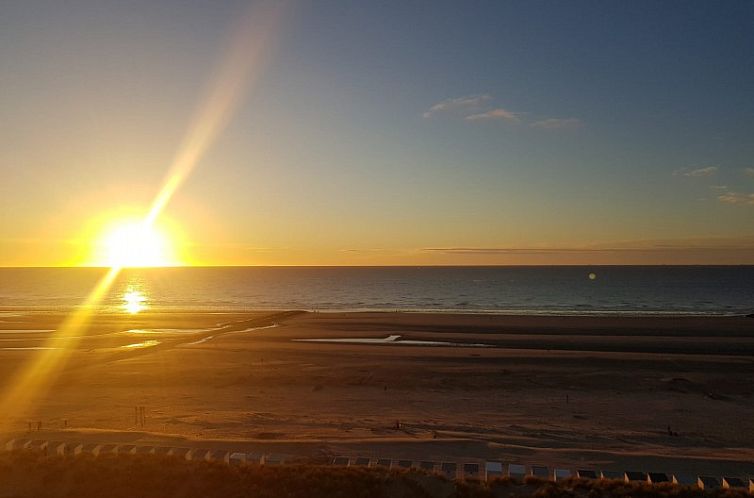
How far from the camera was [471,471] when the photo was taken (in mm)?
19484

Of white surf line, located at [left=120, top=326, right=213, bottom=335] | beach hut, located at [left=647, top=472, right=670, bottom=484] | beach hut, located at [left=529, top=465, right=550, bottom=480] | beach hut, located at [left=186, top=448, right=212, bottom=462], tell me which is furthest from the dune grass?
white surf line, located at [left=120, top=326, right=213, bottom=335]

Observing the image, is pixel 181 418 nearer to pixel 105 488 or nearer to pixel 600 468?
pixel 105 488

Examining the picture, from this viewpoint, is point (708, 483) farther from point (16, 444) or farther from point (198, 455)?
point (16, 444)

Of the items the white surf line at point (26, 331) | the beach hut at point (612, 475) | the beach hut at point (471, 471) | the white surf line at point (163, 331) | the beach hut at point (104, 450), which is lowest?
the white surf line at point (163, 331)

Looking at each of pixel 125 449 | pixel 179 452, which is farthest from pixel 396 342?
pixel 125 449

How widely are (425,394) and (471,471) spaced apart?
48.8ft

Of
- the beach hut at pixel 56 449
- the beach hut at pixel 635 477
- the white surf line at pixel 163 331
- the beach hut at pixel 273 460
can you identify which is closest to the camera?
the beach hut at pixel 635 477

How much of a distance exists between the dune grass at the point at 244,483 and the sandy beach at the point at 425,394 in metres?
3.85

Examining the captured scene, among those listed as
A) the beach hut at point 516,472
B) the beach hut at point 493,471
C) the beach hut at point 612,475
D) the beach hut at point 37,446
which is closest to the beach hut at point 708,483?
the beach hut at point 612,475

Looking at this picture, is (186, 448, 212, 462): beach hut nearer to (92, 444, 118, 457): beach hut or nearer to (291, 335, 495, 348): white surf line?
(92, 444, 118, 457): beach hut

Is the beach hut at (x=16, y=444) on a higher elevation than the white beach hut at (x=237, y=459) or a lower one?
higher

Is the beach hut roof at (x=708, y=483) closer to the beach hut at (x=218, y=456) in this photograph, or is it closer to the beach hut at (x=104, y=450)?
the beach hut at (x=218, y=456)

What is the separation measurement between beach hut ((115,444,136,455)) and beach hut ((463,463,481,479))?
11943mm

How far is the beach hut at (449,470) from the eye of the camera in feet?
61.5
